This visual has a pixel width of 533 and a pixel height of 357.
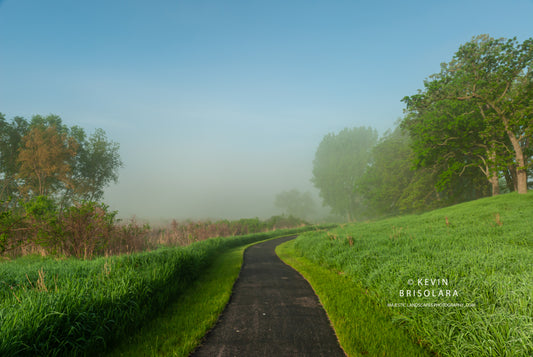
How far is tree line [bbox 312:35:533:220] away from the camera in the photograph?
17859 mm

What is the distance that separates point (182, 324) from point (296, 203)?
66964mm

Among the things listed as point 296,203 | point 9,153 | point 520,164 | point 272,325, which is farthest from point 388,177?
point 9,153

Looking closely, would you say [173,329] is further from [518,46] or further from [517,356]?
[518,46]

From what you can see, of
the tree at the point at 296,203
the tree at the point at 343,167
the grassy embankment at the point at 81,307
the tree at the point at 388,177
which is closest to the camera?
the grassy embankment at the point at 81,307

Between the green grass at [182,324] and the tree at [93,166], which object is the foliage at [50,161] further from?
the green grass at [182,324]

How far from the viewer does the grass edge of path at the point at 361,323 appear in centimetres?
334

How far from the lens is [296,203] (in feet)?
229

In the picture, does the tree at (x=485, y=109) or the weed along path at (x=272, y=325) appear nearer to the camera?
the weed along path at (x=272, y=325)

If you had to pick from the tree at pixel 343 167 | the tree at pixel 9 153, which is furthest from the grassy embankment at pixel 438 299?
the tree at pixel 343 167

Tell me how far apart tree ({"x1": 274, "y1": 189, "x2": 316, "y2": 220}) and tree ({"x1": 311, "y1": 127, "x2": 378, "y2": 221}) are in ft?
69.3

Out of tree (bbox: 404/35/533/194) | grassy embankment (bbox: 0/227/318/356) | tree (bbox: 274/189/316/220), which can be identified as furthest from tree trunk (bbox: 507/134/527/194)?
tree (bbox: 274/189/316/220)

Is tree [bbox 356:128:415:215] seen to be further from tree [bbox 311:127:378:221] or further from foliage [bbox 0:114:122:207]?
foliage [bbox 0:114:122:207]

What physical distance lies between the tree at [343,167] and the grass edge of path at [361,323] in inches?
1513

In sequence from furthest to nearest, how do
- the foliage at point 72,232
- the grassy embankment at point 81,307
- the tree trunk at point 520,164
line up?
the tree trunk at point 520,164 < the foliage at point 72,232 < the grassy embankment at point 81,307
